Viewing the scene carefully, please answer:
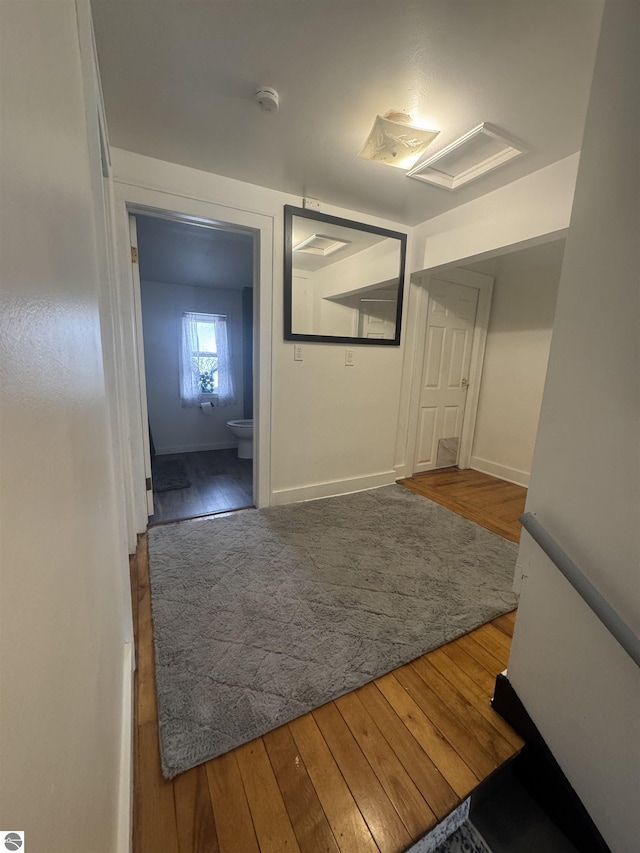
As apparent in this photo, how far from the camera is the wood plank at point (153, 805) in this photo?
0.80 m

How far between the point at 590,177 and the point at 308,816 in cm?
175

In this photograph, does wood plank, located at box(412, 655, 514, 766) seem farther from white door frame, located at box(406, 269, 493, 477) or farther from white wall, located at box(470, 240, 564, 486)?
white wall, located at box(470, 240, 564, 486)

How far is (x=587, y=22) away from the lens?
1.13m

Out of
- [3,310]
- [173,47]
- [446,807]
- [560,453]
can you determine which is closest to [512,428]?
[560,453]

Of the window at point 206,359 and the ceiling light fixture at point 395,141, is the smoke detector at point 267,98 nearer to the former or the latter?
the ceiling light fixture at point 395,141

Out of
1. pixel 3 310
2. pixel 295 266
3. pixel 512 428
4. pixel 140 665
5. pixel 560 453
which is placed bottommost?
pixel 140 665

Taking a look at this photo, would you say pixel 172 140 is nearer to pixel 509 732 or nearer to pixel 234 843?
pixel 234 843

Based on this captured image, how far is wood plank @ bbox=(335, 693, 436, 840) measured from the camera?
0.86m

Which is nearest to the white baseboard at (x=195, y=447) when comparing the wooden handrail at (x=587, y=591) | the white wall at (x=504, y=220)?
the white wall at (x=504, y=220)

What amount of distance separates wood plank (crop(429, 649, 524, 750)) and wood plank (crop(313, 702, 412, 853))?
43cm

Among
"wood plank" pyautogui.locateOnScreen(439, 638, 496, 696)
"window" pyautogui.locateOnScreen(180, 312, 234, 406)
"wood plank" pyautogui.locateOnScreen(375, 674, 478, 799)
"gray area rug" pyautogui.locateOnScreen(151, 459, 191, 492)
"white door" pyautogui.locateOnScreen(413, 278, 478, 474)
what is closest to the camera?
"wood plank" pyautogui.locateOnScreen(375, 674, 478, 799)

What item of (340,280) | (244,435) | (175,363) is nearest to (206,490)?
(244,435)

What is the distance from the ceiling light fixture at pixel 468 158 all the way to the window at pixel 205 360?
296 cm

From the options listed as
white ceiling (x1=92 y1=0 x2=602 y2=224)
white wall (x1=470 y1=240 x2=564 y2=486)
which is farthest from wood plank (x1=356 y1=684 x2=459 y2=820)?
white wall (x1=470 y1=240 x2=564 y2=486)
